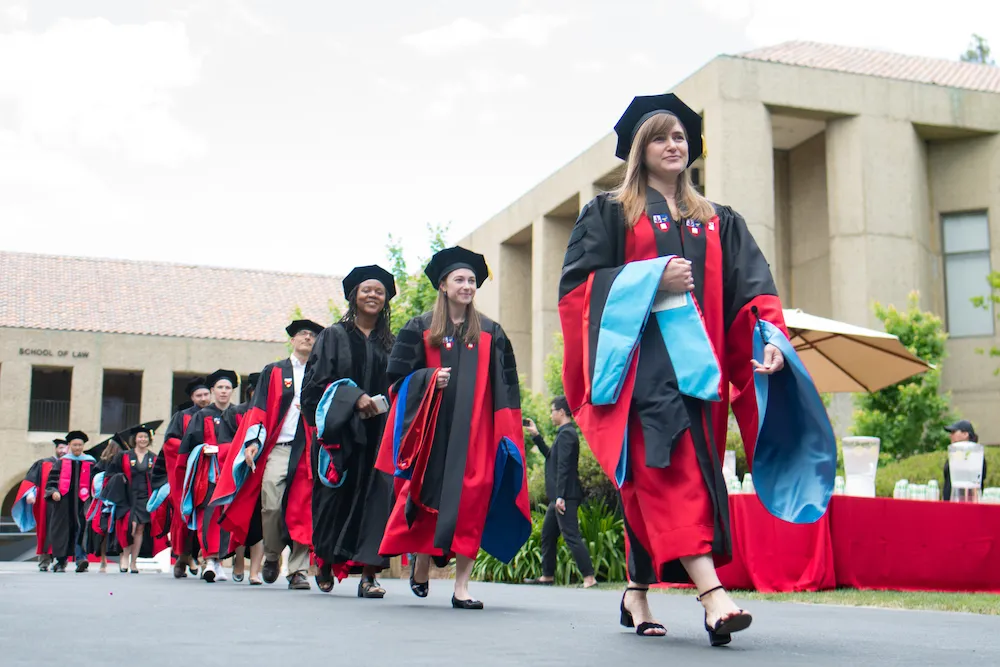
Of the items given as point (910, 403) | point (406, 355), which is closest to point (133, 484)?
point (406, 355)

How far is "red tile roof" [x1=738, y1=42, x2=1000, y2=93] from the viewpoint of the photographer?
1234 inches

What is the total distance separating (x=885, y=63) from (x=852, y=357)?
21.6 m

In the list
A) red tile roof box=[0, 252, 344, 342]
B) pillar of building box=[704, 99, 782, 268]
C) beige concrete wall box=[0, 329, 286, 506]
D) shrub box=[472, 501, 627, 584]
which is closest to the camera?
shrub box=[472, 501, 627, 584]

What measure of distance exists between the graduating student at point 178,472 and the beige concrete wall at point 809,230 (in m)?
17.6

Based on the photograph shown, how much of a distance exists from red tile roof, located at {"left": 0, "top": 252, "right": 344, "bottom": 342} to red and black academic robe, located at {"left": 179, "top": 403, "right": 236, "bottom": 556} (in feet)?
91.8

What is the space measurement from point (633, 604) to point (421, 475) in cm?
240

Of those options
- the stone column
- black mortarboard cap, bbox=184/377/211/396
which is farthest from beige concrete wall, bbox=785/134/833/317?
black mortarboard cap, bbox=184/377/211/396

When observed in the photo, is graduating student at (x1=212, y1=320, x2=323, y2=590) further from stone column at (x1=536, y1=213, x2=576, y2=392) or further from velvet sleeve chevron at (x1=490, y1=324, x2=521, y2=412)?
stone column at (x1=536, y1=213, x2=576, y2=392)

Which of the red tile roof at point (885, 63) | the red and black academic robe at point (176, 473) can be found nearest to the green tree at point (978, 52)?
the red tile roof at point (885, 63)

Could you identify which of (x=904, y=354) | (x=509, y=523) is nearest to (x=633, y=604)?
(x=509, y=523)

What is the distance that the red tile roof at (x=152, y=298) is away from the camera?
40.8 meters

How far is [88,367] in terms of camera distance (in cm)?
3875

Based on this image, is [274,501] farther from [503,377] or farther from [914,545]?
[914,545]

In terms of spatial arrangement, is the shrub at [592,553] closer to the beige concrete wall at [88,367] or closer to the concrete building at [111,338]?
the concrete building at [111,338]
